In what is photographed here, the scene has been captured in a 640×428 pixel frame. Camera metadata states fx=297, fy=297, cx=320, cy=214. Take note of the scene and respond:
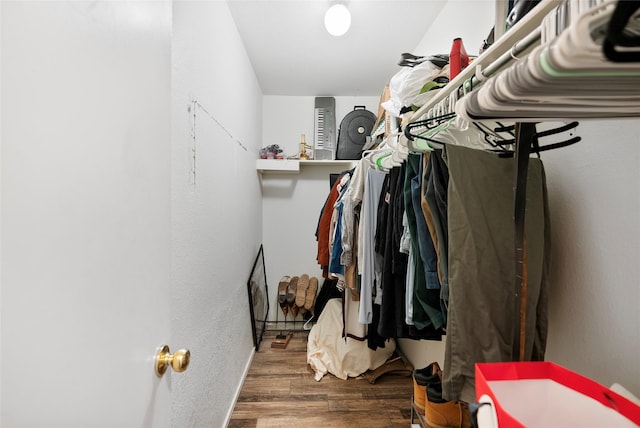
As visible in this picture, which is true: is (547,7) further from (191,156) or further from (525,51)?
(191,156)

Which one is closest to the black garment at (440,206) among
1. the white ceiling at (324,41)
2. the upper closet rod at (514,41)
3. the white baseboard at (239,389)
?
the upper closet rod at (514,41)

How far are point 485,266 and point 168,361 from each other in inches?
31.9

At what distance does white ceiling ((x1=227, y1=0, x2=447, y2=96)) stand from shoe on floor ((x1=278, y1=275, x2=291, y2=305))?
2040mm

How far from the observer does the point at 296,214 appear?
3.32m

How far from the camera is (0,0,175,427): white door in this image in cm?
34

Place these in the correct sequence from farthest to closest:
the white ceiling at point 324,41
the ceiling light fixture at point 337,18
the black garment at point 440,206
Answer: the white ceiling at point 324,41 < the ceiling light fixture at point 337,18 < the black garment at point 440,206

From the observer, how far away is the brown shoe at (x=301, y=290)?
9.74 ft

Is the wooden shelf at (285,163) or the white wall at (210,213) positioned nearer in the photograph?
the white wall at (210,213)

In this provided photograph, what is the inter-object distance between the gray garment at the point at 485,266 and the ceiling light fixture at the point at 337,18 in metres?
1.40

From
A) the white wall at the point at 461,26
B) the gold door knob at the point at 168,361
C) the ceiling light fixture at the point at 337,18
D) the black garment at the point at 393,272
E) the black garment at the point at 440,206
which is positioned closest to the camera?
the gold door knob at the point at 168,361

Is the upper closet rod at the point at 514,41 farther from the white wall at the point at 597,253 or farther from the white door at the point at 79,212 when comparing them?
the white door at the point at 79,212

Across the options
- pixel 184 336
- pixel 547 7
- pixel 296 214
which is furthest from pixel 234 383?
pixel 547 7

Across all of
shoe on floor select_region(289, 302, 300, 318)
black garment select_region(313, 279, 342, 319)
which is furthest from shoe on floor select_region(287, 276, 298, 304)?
black garment select_region(313, 279, 342, 319)

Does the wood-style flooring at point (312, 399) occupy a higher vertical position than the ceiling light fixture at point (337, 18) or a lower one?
lower
